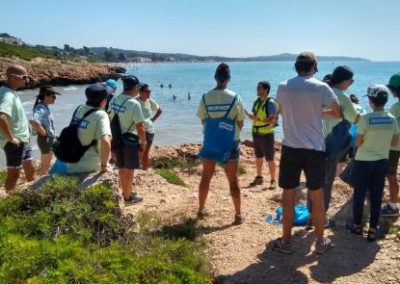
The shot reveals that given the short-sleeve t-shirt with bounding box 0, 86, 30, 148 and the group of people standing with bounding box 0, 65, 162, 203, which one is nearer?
the group of people standing with bounding box 0, 65, 162, 203

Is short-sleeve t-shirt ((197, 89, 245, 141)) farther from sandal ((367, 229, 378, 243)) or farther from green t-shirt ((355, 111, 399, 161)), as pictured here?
sandal ((367, 229, 378, 243))

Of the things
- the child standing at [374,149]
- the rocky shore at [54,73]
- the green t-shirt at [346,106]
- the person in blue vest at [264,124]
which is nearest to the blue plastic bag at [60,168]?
the green t-shirt at [346,106]

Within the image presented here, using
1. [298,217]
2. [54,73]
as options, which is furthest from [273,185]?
[54,73]

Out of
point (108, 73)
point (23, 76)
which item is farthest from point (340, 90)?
point (108, 73)

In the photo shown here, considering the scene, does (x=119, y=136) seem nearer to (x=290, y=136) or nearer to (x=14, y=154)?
(x=14, y=154)

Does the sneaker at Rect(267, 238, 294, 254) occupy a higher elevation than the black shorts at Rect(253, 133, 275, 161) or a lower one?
lower

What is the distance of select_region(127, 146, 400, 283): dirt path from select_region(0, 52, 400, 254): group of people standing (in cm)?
16

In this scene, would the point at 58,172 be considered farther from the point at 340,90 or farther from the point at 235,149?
the point at 340,90

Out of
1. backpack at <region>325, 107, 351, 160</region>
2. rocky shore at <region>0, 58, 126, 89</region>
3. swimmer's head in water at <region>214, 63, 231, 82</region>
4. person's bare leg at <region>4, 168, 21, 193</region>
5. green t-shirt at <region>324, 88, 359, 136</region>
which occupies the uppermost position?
swimmer's head in water at <region>214, 63, 231, 82</region>

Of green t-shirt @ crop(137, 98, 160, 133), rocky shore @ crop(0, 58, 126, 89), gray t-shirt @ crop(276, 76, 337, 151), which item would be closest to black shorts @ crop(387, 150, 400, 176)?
gray t-shirt @ crop(276, 76, 337, 151)

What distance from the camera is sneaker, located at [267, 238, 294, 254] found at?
499cm

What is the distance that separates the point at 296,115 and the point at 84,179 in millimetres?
2475

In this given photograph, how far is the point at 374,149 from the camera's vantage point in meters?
5.18

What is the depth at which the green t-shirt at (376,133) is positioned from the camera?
5.18 metres
